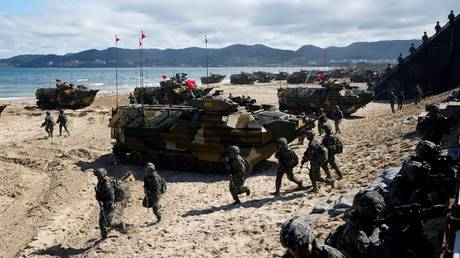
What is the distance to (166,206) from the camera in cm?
1284

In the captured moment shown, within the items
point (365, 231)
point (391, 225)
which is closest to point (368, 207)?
point (365, 231)

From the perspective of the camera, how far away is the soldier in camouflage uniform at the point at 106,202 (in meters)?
10.3

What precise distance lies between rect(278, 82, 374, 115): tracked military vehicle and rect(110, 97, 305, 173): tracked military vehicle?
42.2 ft

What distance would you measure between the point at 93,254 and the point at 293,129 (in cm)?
868

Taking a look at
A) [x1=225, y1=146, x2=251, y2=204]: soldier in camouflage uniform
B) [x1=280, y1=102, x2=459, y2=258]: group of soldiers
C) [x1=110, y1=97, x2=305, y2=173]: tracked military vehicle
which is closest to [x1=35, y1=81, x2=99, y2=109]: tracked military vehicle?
[x1=110, y1=97, x2=305, y2=173]: tracked military vehicle

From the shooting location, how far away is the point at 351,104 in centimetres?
2931

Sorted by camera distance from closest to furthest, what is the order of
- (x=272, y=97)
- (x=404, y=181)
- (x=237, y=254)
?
(x=404, y=181)
(x=237, y=254)
(x=272, y=97)

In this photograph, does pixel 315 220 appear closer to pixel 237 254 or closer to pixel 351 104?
pixel 237 254

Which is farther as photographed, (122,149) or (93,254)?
(122,149)

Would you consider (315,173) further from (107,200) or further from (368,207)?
(368,207)

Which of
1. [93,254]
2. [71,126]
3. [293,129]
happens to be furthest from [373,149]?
[71,126]

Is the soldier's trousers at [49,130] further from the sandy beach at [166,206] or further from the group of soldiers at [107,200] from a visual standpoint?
the group of soldiers at [107,200]

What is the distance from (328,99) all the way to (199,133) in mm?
14994

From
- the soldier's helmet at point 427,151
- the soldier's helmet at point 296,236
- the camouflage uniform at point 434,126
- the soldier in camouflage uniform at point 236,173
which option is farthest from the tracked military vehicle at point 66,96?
the soldier's helmet at point 296,236
